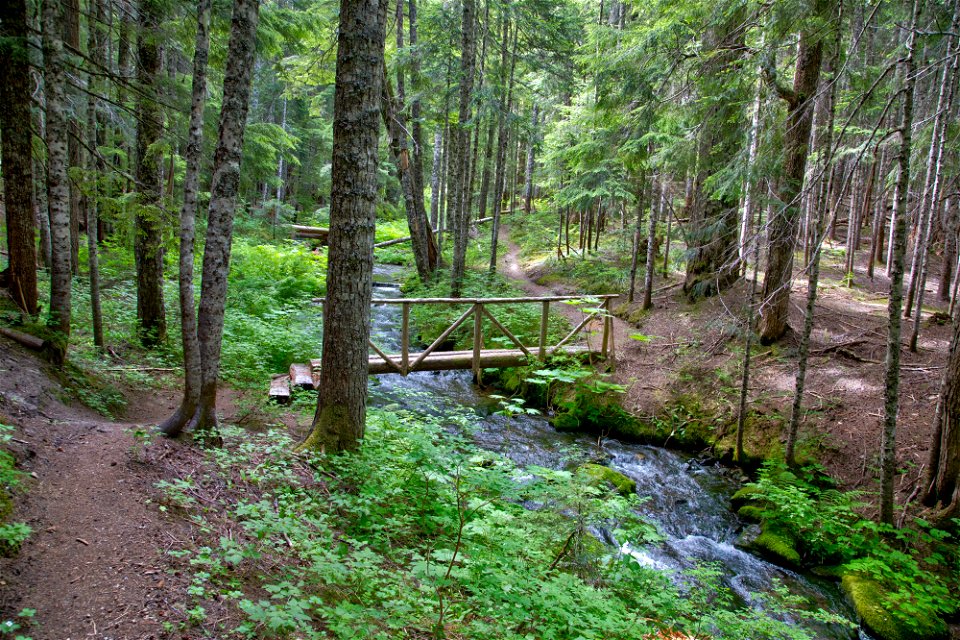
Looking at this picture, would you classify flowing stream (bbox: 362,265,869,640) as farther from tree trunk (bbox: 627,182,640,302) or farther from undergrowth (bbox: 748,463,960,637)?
tree trunk (bbox: 627,182,640,302)

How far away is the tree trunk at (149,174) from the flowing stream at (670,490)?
367 cm

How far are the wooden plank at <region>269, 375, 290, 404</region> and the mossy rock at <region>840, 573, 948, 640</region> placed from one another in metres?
6.72

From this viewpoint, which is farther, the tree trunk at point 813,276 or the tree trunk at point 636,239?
the tree trunk at point 636,239

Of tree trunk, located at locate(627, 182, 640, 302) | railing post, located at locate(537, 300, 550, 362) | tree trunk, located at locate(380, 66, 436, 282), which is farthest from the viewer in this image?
tree trunk, located at locate(380, 66, 436, 282)

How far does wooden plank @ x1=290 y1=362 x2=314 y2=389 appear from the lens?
753 centimetres

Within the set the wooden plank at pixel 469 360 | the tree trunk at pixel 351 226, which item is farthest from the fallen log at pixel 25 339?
the wooden plank at pixel 469 360

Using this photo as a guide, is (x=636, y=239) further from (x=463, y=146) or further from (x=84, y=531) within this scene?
(x=84, y=531)

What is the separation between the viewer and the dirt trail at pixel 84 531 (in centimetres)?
244

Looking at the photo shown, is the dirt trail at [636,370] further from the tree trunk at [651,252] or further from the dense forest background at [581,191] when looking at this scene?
the tree trunk at [651,252]

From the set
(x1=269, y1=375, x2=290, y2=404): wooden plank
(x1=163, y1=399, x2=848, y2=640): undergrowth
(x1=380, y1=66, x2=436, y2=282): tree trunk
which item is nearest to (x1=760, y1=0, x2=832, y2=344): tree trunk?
(x1=163, y1=399, x2=848, y2=640): undergrowth

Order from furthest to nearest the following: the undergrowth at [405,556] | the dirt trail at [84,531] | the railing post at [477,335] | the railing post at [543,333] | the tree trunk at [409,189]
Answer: the tree trunk at [409,189], the railing post at [543,333], the railing post at [477,335], the undergrowth at [405,556], the dirt trail at [84,531]

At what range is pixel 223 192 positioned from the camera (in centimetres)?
446

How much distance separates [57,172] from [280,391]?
348cm

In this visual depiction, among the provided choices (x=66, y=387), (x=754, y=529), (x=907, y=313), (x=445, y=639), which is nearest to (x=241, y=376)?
(x=66, y=387)
